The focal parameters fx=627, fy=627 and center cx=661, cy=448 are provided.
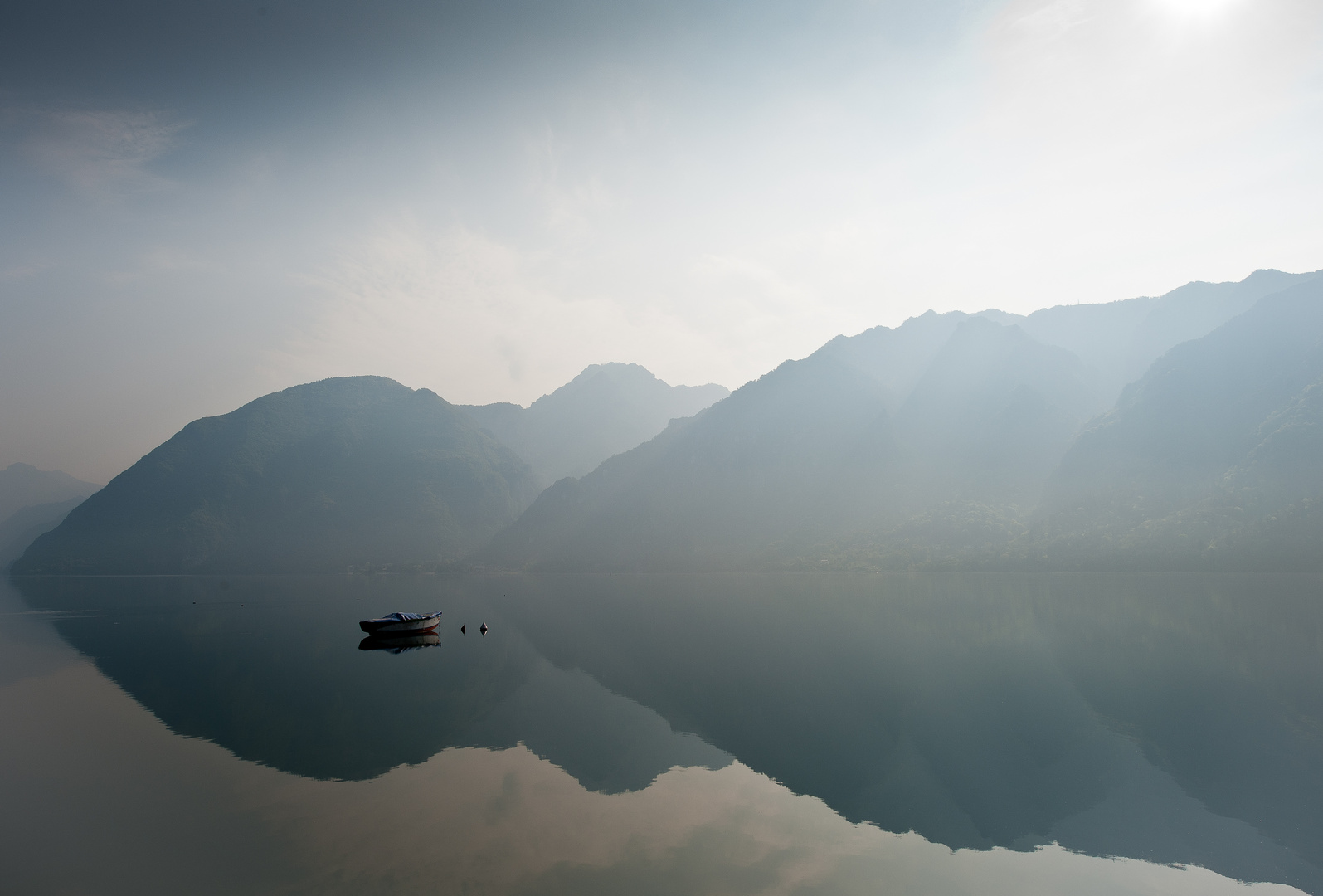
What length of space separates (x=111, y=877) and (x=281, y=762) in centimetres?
1083

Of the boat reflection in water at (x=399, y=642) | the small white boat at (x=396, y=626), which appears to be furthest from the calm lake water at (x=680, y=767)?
the small white boat at (x=396, y=626)

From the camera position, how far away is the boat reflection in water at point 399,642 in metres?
68.8

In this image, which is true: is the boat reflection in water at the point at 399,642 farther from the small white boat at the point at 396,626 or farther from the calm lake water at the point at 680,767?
the calm lake water at the point at 680,767

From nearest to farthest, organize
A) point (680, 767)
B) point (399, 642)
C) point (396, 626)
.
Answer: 1. point (680, 767)
2. point (399, 642)
3. point (396, 626)

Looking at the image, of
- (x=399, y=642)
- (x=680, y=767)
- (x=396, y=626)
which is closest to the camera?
(x=680, y=767)

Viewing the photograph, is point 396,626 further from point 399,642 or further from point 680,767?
point 680,767

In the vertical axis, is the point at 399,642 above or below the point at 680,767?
below

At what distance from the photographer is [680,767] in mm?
29734

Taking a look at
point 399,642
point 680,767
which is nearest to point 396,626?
point 399,642

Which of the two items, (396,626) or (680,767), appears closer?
(680,767)

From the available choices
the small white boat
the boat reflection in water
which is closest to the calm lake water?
the boat reflection in water

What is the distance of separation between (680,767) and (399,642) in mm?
54075

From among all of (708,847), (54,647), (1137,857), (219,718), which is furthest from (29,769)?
(54,647)

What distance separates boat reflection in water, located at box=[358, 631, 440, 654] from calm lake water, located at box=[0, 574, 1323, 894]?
18.0 feet
